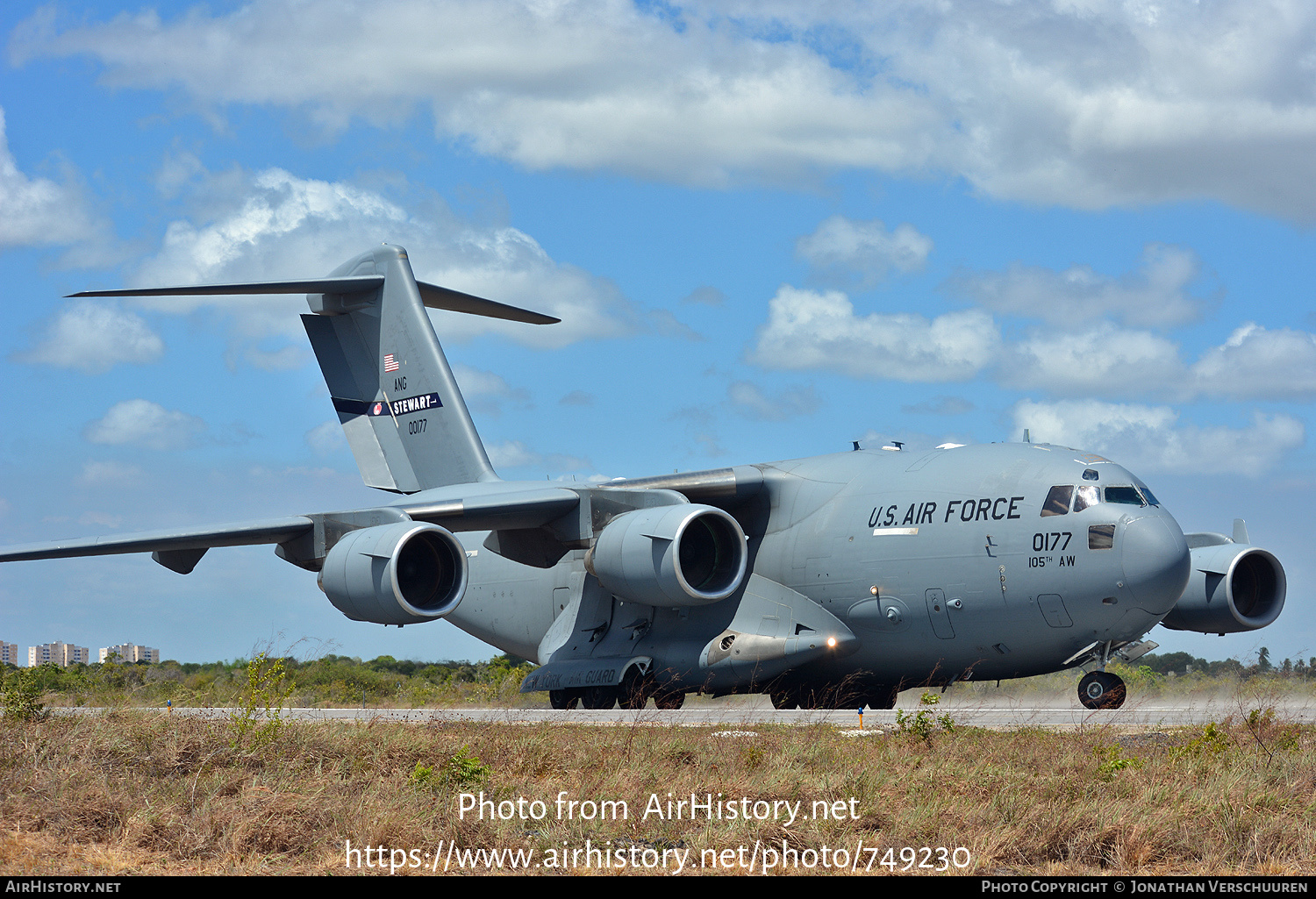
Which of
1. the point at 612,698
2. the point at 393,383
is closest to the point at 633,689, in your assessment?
the point at 612,698

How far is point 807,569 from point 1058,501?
3.10 meters

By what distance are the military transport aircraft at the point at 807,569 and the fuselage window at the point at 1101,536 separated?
0.06ft

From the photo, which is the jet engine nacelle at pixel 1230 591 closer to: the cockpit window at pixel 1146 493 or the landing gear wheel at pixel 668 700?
the cockpit window at pixel 1146 493

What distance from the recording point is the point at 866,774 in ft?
Answer: 26.2

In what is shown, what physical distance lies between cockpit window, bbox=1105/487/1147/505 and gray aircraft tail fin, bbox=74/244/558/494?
30.1 feet

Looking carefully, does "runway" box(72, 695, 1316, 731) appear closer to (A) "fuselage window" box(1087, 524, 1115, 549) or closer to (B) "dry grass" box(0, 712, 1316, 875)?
(B) "dry grass" box(0, 712, 1316, 875)

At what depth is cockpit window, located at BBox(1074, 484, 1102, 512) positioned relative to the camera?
13031 millimetres

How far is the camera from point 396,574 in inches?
538

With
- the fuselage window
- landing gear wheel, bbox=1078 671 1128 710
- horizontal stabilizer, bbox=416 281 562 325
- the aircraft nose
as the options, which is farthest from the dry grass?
horizontal stabilizer, bbox=416 281 562 325

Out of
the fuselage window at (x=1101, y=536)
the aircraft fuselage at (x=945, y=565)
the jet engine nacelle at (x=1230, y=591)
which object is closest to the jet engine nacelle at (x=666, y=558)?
the aircraft fuselage at (x=945, y=565)

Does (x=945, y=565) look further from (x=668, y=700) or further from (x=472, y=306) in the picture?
(x=472, y=306)

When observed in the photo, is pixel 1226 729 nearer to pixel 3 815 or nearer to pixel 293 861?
pixel 293 861

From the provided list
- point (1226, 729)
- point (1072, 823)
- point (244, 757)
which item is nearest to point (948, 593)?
point (1226, 729)

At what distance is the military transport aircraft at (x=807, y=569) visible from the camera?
13125 mm
